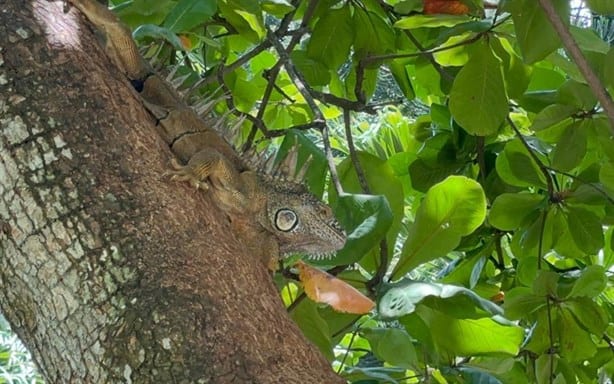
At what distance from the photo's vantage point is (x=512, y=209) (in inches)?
84.8

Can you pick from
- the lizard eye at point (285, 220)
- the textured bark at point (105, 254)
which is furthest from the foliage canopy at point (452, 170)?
the textured bark at point (105, 254)

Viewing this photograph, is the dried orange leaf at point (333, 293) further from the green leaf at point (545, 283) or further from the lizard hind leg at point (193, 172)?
the green leaf at point (545, 283)

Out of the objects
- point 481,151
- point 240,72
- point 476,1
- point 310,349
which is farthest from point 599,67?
point 240,72

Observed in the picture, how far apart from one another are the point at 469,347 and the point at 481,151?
785 mm

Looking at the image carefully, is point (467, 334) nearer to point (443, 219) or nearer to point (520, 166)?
point (443, 219)

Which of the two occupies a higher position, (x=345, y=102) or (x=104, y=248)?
(x=345, y=102)

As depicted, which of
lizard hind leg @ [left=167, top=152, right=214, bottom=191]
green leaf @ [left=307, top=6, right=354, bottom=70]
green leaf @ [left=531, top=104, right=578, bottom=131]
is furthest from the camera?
green leaf @ [left=307, top=6, right=354, bottom=70]

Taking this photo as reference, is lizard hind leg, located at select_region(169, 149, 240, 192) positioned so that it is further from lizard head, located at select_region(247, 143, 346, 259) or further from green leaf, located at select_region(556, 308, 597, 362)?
green leaf, located at select_region(556, 308, 597, 362)

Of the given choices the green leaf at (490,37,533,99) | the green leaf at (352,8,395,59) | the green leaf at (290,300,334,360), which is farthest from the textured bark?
the green leaf at (352,8,395,59)

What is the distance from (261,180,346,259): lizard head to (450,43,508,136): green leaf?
0.37 m

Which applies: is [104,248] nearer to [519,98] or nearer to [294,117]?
[519,98]

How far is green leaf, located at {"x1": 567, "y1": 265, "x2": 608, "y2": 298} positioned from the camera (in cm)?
193

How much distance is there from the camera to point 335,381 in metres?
1.25

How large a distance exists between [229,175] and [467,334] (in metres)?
0.55
